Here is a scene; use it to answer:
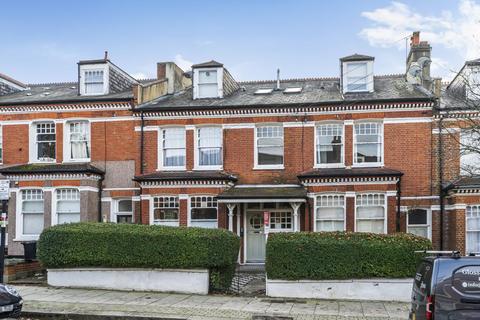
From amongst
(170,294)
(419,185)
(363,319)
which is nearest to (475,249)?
(419,185)

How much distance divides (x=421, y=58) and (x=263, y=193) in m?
9.88

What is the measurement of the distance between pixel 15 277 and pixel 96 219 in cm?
639

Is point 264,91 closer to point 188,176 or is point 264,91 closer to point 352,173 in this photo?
point 188,176

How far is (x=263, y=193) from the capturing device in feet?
74.5

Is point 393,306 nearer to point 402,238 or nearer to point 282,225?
point 402,238

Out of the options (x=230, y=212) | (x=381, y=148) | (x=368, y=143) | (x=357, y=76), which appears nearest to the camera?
(x=230, y=212)

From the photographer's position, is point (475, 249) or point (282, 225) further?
point (282, 225)

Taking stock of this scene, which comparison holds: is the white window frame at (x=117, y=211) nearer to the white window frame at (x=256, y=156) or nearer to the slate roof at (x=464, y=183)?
the white window frame at (x=256, y=156)

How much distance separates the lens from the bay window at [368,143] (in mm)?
23562

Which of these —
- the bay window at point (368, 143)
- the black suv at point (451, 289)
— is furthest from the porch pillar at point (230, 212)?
the black suv at point (451, 289)

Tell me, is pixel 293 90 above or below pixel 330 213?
above

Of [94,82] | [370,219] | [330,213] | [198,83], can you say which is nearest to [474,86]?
[370,219]

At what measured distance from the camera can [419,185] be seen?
909 inches

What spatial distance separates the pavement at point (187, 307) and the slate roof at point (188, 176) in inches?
296
